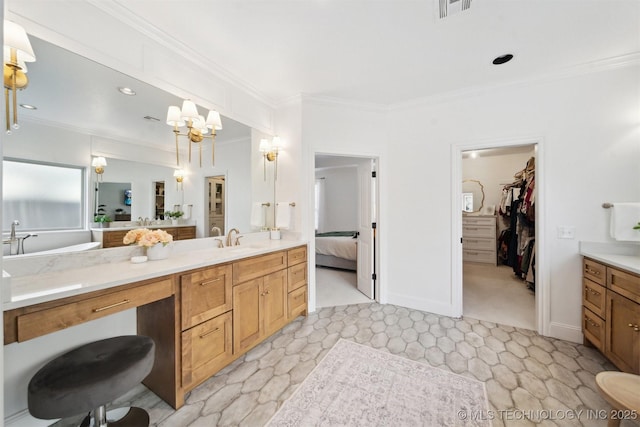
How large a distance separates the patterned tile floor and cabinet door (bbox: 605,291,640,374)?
0.77 ft

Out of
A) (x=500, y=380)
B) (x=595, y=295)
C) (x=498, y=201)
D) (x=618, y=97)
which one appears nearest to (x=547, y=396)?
(x=500, y=380)

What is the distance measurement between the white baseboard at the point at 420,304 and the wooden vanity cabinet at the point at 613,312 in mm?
1126

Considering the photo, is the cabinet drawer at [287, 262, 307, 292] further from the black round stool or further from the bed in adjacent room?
the bed in adjacent room

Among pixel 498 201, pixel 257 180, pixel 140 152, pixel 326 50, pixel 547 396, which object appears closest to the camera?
pixel 547 396

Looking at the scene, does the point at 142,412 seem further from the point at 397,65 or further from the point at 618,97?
the point at 618,97

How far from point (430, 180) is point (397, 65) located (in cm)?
134

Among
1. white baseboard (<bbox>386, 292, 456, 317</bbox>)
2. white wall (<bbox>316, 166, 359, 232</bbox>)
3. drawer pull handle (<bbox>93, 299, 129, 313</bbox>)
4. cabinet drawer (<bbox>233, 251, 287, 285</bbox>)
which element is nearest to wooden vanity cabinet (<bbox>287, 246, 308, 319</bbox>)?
cabinet drawer (<bbox>233, 251, 287, 285</bbox>)

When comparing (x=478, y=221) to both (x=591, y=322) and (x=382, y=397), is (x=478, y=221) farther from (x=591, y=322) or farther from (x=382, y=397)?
(x=382, y=397)

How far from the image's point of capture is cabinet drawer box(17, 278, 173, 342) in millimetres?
1064

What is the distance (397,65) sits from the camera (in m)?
2.36

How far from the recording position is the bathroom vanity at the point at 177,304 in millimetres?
1125

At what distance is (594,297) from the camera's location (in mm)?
2102

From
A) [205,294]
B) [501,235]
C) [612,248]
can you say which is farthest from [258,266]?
[501,235]

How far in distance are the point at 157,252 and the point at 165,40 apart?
1684mm
